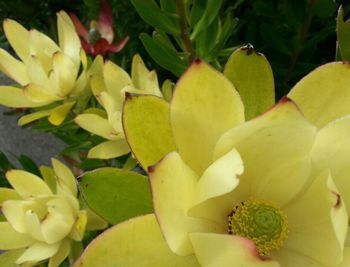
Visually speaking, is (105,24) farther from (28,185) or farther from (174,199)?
(174,199)

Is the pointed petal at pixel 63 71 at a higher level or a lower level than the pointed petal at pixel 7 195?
higher

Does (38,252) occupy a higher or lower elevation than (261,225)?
lower

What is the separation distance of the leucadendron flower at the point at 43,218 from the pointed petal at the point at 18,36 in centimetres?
18

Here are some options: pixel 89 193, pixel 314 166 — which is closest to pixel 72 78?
pixel 89 193

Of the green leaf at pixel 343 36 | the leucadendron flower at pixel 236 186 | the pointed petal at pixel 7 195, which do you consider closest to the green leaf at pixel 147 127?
the leucadendron flower at pixel 236 186

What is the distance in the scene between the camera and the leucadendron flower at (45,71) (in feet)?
2.80

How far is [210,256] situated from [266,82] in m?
0.20

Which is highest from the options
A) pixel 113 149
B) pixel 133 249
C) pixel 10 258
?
pixel 133 249

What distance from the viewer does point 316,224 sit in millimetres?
544

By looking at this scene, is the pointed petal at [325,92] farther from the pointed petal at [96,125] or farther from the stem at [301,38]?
the stem at [301,38]

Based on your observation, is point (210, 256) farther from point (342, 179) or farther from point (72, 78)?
point (72, 78)

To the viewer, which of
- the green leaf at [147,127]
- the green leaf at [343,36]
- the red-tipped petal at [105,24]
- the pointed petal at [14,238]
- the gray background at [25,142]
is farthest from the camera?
the gray background at [25,142]

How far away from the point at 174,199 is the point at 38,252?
0.36 metres

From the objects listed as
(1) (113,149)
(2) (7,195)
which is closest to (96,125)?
(1) (113,149)
